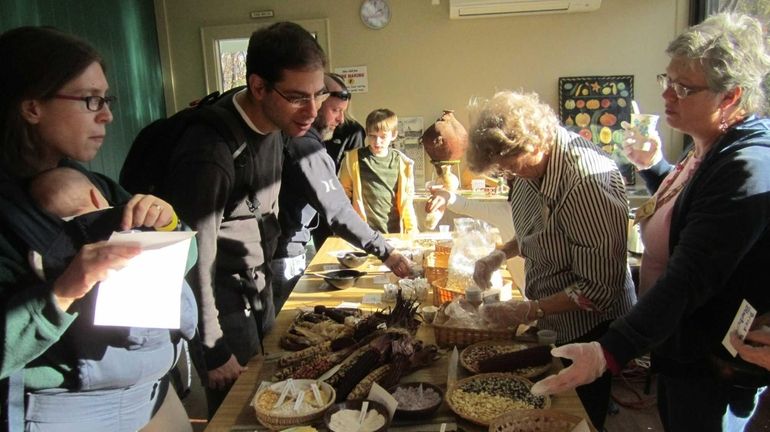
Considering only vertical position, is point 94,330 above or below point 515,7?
below

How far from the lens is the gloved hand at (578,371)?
1220 millimetres

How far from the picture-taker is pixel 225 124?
1.57m

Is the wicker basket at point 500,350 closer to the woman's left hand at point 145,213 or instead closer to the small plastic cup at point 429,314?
the small plastic cup at point 429,314

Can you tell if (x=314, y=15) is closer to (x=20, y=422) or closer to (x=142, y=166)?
(x=142, y=166)

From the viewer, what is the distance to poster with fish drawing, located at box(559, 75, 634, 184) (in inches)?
201

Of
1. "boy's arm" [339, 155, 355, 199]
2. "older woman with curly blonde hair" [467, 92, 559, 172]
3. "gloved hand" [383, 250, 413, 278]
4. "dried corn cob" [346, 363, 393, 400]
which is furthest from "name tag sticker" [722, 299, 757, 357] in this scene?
"boy's arm" [339, 155, 355, 199]

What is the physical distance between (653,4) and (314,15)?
10.6ft

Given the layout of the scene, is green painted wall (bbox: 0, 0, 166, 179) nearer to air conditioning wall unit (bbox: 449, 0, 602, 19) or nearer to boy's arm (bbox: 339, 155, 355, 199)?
boy's arm (bbox: 339, 155, 355, 199)

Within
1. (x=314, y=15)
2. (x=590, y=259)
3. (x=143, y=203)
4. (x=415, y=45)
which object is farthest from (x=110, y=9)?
(x=590, y=259)

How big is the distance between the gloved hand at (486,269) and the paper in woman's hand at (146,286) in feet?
4.07

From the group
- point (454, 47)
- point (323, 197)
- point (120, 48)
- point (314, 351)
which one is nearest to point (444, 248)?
point (323, 197)

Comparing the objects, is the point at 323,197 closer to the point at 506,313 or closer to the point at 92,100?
the point at 506,313

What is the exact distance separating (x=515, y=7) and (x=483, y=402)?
14.8 ft

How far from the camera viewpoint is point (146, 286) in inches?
40.3
